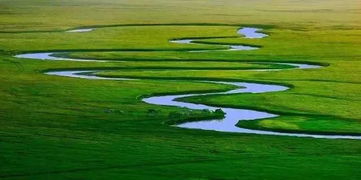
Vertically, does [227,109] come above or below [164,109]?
below

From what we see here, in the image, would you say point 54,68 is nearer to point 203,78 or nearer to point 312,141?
point 203,78

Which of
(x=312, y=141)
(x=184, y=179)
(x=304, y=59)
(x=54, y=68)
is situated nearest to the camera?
(x=184, y=179)

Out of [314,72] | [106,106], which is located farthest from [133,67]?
[106,106]

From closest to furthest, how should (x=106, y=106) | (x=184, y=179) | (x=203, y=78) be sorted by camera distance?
(x=184, y=179)
(x=106, y=106)
(x=203, y=78)

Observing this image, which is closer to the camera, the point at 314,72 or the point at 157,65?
the point at 314,72

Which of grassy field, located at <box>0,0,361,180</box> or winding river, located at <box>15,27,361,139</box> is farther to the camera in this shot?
winding river, located at <box>15,27,361,139</box>

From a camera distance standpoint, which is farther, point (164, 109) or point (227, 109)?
point (227, 109)

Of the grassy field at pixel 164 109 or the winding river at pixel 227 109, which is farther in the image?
the winding river at pixel 227 109
